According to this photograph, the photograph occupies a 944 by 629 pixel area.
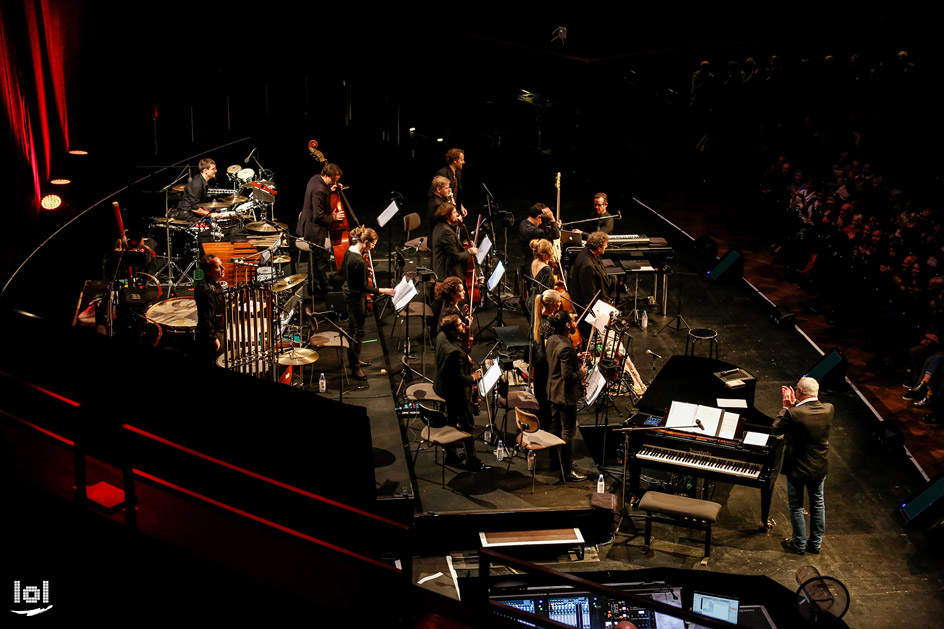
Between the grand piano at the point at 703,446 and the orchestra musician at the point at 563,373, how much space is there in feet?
1.83

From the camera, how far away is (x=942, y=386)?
382 inches

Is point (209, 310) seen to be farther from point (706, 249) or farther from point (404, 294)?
point (706, 249)

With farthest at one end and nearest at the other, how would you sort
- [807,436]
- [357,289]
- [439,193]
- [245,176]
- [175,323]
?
[245,176], [439,193], [357,289], [175,323], [807,436]

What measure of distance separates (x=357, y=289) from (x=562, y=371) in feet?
8.82

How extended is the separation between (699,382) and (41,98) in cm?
734

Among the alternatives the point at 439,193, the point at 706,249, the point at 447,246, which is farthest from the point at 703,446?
the point at 706,249

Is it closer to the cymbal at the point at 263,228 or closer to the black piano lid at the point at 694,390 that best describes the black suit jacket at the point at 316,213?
the cymbal at the point at 263,228

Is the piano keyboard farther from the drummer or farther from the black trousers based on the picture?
the drummer

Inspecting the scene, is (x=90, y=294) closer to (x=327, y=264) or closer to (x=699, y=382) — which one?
(x=327, y=264)

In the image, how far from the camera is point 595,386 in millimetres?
8133

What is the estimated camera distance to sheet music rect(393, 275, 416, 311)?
8961mm

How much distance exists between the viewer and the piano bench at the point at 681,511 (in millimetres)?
7758

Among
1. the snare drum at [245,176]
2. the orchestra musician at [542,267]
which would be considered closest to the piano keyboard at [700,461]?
the orchestra musician at [542,267]

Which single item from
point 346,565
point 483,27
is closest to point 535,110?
point 483,27
